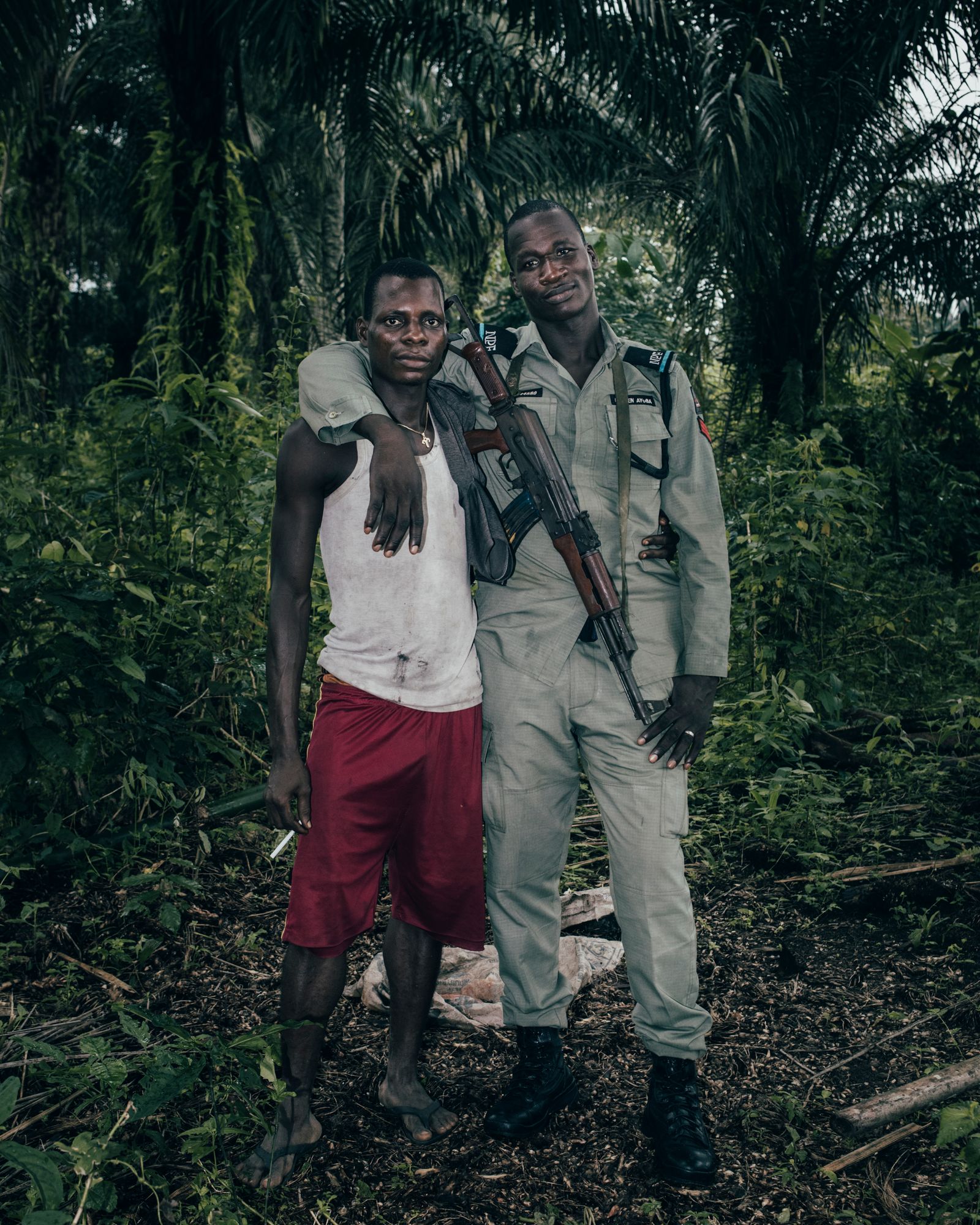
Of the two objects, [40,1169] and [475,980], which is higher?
[40,1169]

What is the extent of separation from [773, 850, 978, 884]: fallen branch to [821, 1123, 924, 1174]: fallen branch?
1214mm

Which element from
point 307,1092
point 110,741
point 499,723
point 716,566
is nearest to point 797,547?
point 716,566

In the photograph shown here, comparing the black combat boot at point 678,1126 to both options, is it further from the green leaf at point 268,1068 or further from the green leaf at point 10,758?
the green leaf at point 10,758

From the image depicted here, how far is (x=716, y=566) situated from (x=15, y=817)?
2334 mm

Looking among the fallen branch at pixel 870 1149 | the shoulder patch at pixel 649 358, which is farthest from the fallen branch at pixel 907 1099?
the shoulder patch at pixel 649 358

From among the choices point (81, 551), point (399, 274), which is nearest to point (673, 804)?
point (399, 274)

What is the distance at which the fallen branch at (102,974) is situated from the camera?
276 centimetres

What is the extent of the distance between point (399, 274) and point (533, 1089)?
1825 mm

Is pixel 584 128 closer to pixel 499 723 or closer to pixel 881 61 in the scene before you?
pixel 881 61

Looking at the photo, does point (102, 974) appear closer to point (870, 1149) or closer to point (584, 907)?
point (584, 907)

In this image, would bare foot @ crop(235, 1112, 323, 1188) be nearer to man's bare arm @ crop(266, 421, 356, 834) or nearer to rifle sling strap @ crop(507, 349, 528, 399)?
man's bare arm @ crop(266, 421, 356, 834)

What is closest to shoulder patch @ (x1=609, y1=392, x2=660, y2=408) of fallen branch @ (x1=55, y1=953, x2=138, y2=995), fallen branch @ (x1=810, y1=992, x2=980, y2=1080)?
fallen branch @ (x1=810, y1=992, x2=980, y2=1080)

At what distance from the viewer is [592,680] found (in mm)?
2367

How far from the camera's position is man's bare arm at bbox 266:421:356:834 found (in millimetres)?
2123
